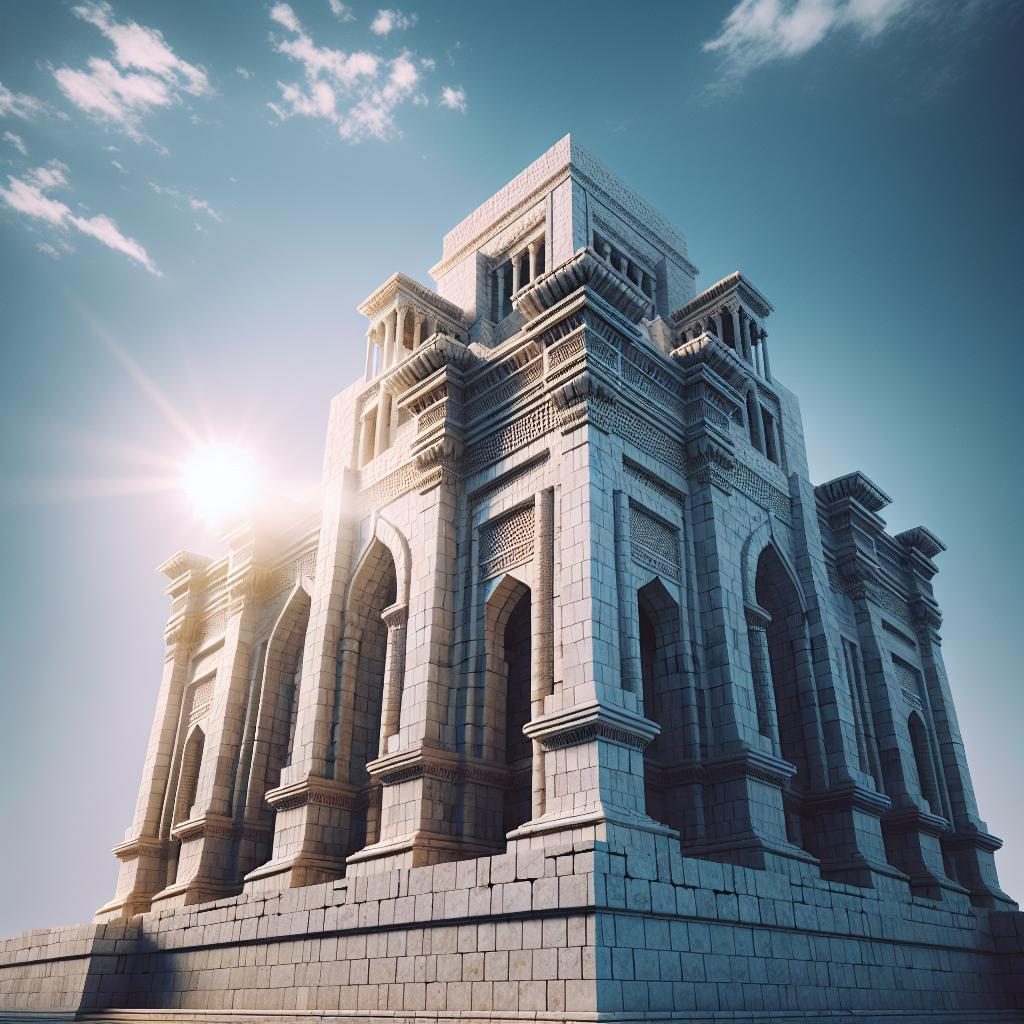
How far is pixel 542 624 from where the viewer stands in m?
17.5

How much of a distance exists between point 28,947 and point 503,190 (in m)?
24.4

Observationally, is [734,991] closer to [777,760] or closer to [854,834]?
[777,760]

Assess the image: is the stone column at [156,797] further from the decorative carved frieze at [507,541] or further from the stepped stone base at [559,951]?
the decorative carved frieze at [507,541]

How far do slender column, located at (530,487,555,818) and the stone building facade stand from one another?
71 millimetres

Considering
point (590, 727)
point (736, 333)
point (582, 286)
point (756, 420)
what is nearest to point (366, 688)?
point (590, 727)

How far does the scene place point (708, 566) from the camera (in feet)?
66.4

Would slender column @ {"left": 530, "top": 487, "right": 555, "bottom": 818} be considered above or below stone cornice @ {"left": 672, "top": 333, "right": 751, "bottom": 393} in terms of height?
below

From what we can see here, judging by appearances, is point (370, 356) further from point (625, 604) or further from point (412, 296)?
point (625, 604)

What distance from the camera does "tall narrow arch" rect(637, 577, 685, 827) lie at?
18.2m

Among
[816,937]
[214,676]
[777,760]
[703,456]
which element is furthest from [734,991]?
[214,676]

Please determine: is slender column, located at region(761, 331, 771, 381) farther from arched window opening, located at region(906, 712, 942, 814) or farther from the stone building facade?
arched window opening, located at region(906, 712, 942, 814)

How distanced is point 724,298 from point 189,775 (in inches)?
848

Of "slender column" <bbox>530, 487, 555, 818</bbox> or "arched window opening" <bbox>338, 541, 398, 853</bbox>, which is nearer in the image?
"slender column" <bbox>530, 487, 555, 818</bbox>

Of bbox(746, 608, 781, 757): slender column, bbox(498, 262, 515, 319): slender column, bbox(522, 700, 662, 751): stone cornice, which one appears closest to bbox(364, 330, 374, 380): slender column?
bbox(498, 262, 515, 319): slender column
